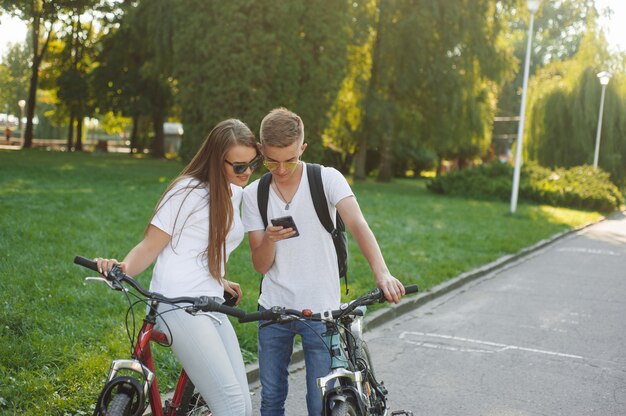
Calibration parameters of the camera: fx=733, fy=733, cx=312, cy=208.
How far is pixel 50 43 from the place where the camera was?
160ft

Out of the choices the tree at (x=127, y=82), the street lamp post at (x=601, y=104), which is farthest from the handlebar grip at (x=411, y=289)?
the tree at (x=127, y=82)

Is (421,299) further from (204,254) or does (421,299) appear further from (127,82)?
(127,82)

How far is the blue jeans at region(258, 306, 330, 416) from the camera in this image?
3.44m

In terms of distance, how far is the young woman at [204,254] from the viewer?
114 inches

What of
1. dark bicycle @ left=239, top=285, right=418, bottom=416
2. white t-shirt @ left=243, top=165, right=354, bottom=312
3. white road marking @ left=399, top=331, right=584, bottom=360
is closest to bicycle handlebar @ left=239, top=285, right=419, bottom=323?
dark bicycle @ left=239, top=285, right=418, bottom=416

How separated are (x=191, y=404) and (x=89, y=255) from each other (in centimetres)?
666

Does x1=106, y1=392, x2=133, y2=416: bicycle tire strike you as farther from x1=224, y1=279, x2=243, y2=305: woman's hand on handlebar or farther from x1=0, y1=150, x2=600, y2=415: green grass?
x1=0, y1=150, x2=600, y2=415: green grass

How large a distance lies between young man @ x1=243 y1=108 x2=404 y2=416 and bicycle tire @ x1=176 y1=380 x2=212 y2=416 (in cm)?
42

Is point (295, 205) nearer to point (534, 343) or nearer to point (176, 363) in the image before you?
point (176, 363)

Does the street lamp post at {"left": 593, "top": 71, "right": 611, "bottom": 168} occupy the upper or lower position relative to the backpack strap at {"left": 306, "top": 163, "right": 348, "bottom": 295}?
upper

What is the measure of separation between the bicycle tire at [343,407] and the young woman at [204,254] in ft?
1.13

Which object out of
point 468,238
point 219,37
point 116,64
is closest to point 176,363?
point 468,238

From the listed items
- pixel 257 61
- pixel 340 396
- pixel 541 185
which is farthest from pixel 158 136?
pixel 340 396

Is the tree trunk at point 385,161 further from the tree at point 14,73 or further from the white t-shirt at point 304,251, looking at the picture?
the tree at point 14,73
